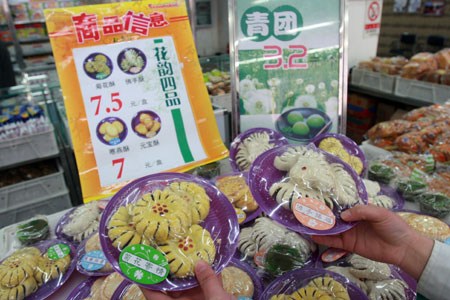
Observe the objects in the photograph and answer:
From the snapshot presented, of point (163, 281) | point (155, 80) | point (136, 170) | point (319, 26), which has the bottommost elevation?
point (163, 281)

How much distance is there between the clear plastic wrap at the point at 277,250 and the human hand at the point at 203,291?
0.38 meters

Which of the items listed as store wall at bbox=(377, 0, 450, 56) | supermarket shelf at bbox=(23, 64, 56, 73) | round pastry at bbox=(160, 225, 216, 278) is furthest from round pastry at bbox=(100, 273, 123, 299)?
store wall at bbox=(377, 0, 450, 56)

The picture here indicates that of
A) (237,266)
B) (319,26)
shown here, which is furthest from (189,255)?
(319,26)

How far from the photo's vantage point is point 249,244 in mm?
1223

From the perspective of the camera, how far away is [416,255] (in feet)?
3.38

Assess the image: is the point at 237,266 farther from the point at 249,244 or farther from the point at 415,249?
Answer: the point at 415,249

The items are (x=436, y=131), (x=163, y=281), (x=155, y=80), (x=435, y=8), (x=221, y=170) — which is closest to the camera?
(x=163, y=281)

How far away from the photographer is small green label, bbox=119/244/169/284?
0.75 metres

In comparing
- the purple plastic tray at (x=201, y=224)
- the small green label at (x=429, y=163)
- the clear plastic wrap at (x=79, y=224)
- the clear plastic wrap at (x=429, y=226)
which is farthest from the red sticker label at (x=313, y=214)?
the small green label at (x=429, y=163)

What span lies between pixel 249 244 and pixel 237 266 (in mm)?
108

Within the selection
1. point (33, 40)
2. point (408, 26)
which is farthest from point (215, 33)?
point (408, 26)

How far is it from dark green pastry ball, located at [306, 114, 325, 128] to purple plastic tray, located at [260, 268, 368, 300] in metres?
0.89

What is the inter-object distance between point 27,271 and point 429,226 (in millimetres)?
1595

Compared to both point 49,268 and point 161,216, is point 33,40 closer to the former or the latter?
point 49,268
